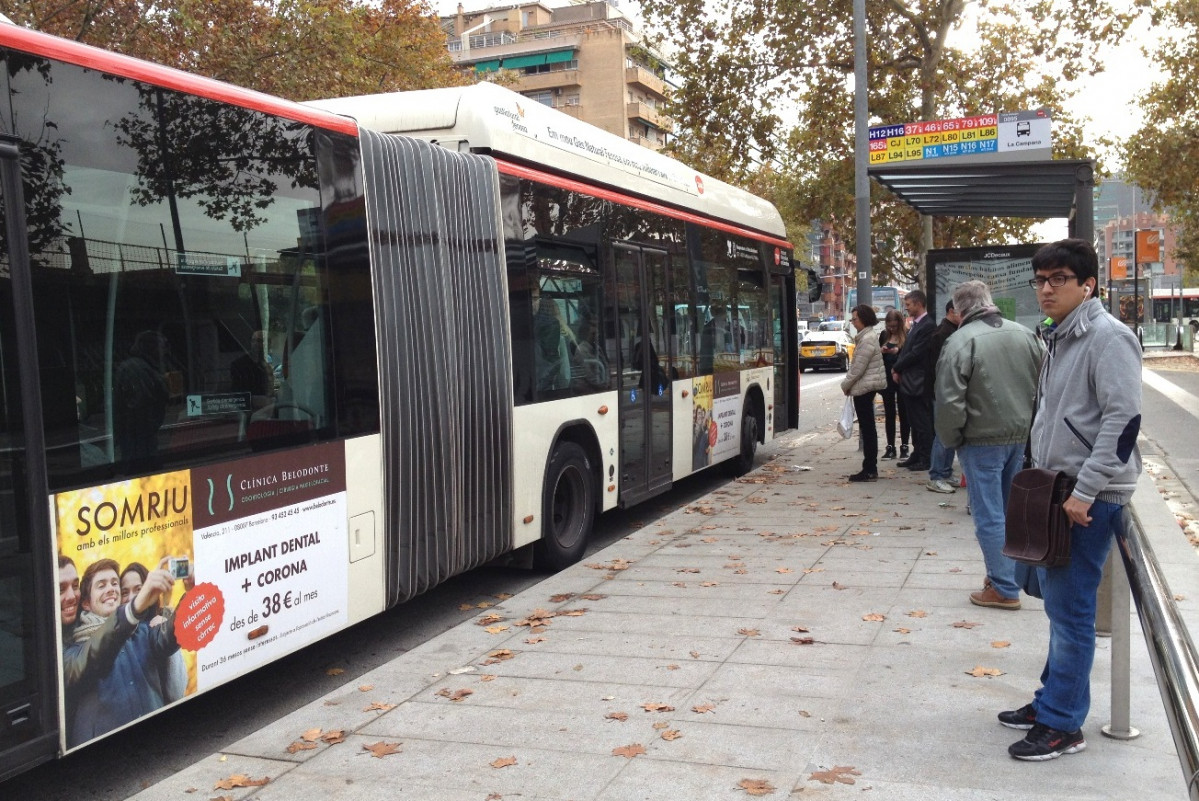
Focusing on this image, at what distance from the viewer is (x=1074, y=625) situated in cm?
425

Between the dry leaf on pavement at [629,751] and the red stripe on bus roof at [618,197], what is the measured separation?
3985mm

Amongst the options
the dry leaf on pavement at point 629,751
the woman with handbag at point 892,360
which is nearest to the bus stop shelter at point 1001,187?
the woman with handbag at point 892,360

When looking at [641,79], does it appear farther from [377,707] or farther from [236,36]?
[377,707]

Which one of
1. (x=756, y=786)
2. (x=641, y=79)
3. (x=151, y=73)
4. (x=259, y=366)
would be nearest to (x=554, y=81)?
(x=641, y=79)

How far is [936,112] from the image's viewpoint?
84.0 ft

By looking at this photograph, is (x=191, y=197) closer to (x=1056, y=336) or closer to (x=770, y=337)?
(x=1056, y=336)

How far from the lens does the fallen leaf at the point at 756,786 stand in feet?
13.4

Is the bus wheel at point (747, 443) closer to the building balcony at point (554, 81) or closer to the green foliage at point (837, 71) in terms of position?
the green foliage at point (837, 71)

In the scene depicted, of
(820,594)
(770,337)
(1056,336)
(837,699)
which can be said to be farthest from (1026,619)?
(770,337)

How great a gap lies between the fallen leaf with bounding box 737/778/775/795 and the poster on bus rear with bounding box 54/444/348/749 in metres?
2.18

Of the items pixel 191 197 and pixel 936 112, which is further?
pixel 936 112

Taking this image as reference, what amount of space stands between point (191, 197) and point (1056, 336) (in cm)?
346

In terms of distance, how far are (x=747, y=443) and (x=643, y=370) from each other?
387 centimetres

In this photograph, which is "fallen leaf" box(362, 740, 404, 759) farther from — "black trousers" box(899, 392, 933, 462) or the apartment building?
the apartment building
